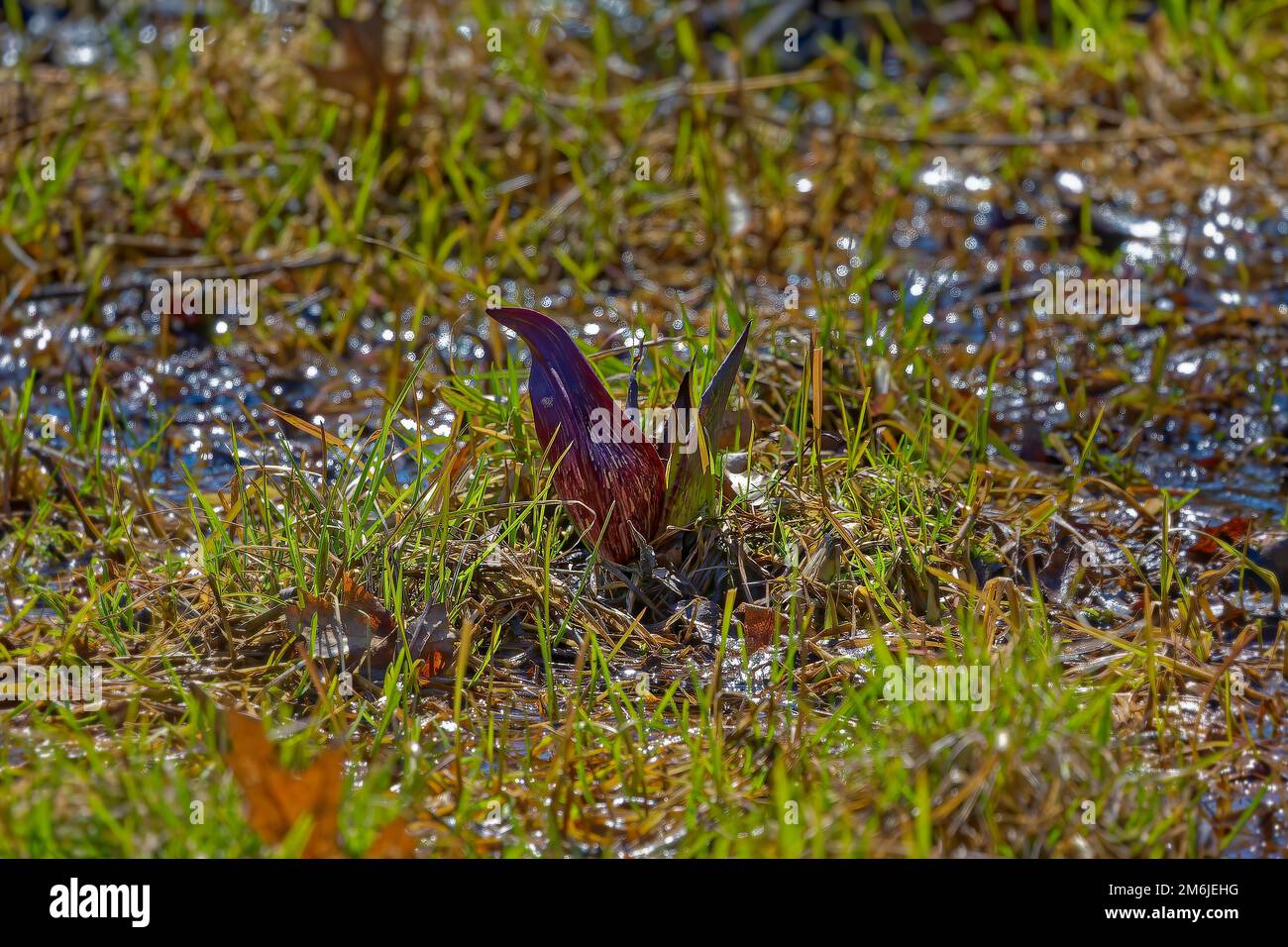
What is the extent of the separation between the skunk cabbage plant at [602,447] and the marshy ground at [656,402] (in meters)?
0.09

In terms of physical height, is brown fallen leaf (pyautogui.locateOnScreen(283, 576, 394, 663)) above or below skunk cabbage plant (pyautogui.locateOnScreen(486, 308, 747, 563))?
below

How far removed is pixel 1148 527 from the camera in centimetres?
291

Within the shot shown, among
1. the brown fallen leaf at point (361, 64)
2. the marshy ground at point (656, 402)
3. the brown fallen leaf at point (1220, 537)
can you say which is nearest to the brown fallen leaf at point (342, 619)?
the marshy ground at point (656, 402)

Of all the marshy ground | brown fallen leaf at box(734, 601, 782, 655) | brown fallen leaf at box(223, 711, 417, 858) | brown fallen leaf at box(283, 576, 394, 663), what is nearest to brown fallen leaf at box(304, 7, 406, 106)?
the marshy ground

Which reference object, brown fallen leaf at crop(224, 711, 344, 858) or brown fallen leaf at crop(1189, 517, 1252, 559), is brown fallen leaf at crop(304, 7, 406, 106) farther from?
brown fallen leaf at crop(224, 711, 344, 858)

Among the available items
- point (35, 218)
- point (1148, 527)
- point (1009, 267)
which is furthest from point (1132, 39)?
point (35, 218)

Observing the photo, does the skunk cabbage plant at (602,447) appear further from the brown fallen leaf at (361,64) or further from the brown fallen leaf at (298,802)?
the brown fallen leaf at (361,64)

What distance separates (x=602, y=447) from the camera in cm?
257

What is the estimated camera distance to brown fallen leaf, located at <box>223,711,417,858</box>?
1.80m

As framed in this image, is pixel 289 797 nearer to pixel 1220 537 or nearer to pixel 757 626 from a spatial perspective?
pixel 757 626

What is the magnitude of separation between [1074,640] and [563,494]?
3.15ft

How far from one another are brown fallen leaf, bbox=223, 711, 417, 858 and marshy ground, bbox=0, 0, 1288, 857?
0.02 meters

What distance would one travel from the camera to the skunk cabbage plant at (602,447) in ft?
8.35

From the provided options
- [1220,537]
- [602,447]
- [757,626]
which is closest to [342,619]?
[602,447]
